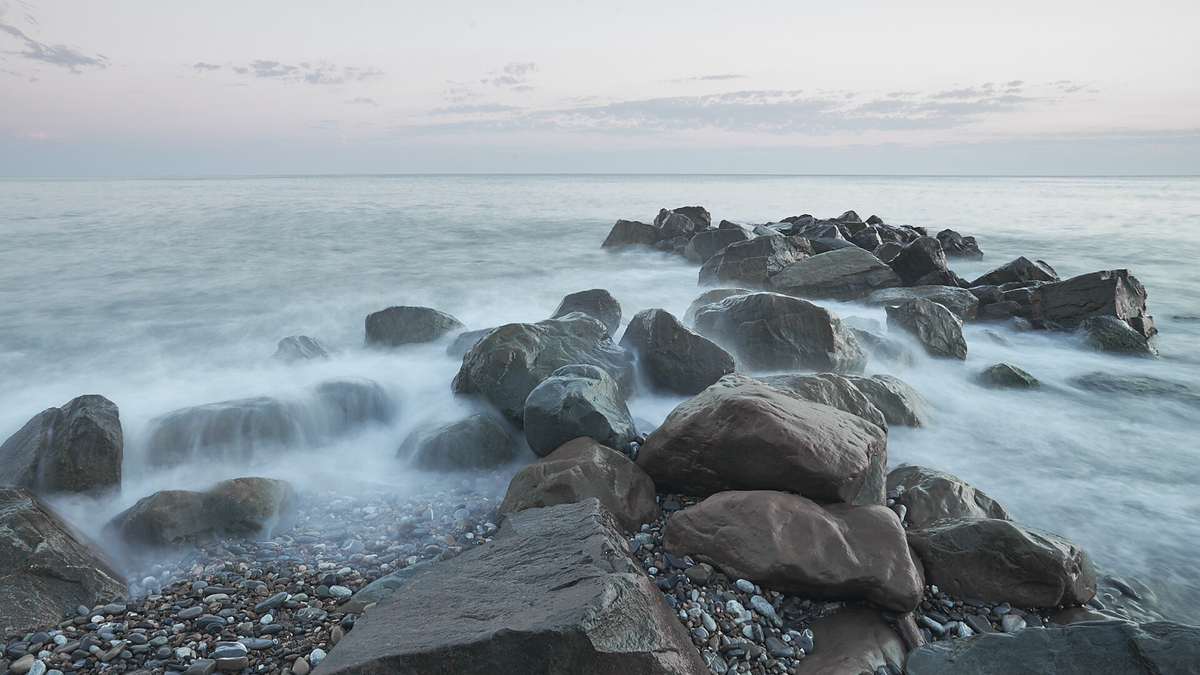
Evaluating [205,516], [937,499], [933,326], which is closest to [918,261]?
[933,326]

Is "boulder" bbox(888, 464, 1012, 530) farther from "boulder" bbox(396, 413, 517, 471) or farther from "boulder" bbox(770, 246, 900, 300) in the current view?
"boulder" bbox(770, 246, 900, 300)

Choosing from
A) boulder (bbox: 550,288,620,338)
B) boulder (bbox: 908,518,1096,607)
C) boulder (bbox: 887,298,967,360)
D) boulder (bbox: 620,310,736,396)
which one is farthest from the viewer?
boulder (bbox: 550,288,620,338)

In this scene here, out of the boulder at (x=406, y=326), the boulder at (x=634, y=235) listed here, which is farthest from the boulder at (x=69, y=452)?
the boulder at (x=634, y=235)

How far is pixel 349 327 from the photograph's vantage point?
32.7ft

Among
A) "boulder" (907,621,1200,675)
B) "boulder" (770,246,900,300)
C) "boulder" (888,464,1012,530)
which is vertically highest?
"boulder" (907,621,1200,675)

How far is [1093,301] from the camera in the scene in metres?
9.12

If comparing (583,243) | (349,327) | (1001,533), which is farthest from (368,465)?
(583,243)

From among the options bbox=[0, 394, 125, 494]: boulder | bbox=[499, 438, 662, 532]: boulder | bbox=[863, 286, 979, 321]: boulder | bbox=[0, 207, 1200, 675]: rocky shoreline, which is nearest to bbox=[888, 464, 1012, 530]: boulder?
bbox=[0, 207, 1200, 675]: rocky shoreline

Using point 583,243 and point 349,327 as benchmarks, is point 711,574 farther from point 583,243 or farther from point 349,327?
point 583,243

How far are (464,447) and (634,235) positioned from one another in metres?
13.9

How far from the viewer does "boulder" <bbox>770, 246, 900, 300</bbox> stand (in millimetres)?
10773

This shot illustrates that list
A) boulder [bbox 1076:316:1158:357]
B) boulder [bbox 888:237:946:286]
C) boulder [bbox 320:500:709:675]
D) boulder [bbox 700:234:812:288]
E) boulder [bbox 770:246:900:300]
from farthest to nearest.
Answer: boulder [bbox 700:234:812:288] → boulder [bbox 888:237:946:286] → boulder [bbox 770:246:900:300] → boulder [bbox 1076:316:1158:357] → boulder [bbox 320:500:709:675]

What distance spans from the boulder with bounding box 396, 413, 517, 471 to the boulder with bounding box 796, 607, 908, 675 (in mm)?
2628

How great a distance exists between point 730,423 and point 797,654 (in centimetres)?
131
